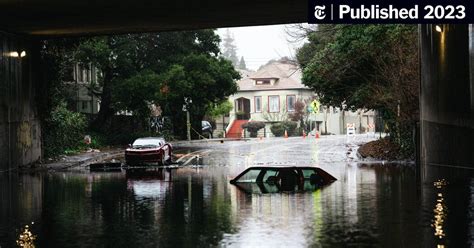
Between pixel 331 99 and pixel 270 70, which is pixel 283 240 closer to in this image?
pixel 331 99

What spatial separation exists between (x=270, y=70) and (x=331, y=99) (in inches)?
2140

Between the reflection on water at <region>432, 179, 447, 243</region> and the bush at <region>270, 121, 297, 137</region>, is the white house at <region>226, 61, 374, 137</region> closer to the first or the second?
the bush at <region>270, 121, 297, 137</region>

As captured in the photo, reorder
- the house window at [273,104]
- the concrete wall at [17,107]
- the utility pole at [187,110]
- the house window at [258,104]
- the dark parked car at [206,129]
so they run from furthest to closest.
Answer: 1. the house window at [258,104]
2. the house window at [273,104]
3. the dark parked car at [206,129]
4. the utility pole at [187,110]
5. the concrete wall at [17,107]

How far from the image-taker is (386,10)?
19672 millimetres

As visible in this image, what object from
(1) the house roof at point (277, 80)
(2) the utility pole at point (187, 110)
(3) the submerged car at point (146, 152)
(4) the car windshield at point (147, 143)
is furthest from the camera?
(1) the house roof at point (277, 80)

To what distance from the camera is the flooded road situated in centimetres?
1231

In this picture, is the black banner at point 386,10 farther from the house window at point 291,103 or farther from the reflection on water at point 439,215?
the house window at point 291,103

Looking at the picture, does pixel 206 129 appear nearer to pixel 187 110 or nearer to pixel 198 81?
pixel 187 110

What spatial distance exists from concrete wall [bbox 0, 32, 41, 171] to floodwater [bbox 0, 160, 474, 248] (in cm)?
555

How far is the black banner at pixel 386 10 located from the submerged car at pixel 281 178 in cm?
537

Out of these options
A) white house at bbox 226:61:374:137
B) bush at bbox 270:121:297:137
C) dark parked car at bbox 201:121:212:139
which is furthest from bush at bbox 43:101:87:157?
white house at bbox 226:61:374:137

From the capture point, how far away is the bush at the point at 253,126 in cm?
9031

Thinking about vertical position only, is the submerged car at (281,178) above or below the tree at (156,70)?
below

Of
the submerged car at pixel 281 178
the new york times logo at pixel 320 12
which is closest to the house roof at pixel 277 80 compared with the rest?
the submerged car at pixel 281 178
